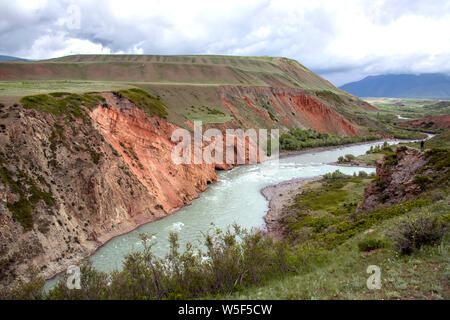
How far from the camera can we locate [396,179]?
858 inches

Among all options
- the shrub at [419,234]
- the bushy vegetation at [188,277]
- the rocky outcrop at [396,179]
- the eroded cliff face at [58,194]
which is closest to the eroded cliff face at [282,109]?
the eroded cliff face at [58,194]

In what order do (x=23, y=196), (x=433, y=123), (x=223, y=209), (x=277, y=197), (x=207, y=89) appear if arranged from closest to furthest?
(x=23, y=196), (x=223, y=209), (x=277, y=197), (x=207, y=89), (x=433, y=123)

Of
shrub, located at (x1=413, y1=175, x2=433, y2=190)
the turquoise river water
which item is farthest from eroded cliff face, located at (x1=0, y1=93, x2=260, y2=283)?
shrub, located at (x1=413, y1=175, x2=433, y2=190)

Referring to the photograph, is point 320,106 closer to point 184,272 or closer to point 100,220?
point 100,220

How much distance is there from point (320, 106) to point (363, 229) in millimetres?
82655

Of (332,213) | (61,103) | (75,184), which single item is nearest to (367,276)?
(332,213)

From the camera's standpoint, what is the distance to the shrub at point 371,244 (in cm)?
1300

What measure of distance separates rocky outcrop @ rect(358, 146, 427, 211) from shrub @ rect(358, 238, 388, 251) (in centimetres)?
766

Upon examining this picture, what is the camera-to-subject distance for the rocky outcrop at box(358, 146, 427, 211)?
19987 mm

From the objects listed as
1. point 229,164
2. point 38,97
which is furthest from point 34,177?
point 229,164

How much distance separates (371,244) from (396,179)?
1081 cm

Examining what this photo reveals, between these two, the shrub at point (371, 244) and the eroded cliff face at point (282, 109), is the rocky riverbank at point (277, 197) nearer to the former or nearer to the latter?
the shrub at point (371, 244)

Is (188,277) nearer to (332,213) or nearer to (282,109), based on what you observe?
(332,213)

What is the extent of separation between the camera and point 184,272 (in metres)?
13.4
